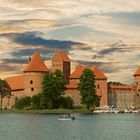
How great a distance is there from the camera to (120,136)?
44.5 metres

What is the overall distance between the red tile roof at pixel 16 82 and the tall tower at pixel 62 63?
20.6ft

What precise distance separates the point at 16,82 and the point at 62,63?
369 inches

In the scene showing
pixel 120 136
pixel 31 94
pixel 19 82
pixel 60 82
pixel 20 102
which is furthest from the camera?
pixel 19 82

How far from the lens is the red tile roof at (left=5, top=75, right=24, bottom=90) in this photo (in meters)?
107

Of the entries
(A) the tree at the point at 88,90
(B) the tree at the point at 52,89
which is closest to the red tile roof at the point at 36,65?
(A) the tree at the point at 88,90

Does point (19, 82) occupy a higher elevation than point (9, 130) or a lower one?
higher

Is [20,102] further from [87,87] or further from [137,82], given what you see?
[137,82]

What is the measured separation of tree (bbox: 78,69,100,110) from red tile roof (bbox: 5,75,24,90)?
2024 cm

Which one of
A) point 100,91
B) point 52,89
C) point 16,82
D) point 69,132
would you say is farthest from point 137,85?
point 69,132

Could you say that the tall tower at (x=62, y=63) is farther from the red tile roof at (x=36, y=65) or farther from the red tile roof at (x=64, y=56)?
the red tile roof at (x=36, y=65)

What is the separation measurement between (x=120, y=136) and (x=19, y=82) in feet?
216

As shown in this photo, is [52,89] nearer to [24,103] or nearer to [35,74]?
[24,103]

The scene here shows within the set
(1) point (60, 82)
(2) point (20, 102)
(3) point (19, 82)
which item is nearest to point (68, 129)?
(1) point (60, 82)

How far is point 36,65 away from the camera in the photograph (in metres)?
99.3
